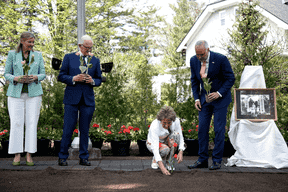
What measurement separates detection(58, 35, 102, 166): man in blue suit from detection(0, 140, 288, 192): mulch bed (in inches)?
20.2

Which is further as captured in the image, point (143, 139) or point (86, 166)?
point (143, 139)

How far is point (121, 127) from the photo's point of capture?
592 cm

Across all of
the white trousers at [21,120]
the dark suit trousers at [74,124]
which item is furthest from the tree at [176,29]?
the white trousers at [21,120]

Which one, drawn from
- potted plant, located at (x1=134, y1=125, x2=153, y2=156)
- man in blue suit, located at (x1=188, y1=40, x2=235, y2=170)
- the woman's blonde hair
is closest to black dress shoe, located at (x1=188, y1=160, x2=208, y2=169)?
man in blue suit, located at (x1=188, y1=40, x2=235, y2=170)

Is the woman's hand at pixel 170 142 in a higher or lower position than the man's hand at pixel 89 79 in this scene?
lower

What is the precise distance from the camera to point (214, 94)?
4371 millimetres

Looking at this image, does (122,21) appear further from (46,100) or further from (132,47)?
(46,100)

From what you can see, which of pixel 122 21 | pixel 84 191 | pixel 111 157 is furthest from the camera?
pixel 122 21

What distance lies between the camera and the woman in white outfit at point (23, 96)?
14.8 ft

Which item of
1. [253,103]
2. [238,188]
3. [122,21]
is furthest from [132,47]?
[238,188]

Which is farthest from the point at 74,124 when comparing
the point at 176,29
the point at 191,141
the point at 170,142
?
the point at 176,29

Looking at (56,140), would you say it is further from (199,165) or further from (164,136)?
(199,165)

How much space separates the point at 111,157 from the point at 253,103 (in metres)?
2.72

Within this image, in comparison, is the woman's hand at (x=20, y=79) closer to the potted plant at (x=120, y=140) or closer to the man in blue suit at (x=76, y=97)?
the man in blue suit at (x=76, y=97)
